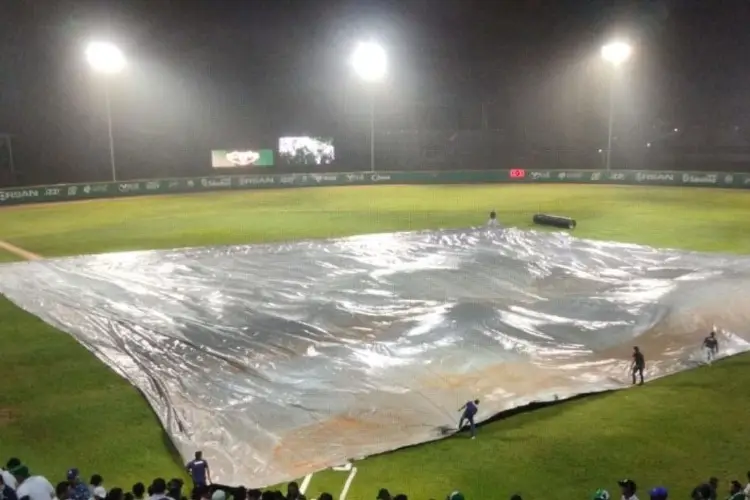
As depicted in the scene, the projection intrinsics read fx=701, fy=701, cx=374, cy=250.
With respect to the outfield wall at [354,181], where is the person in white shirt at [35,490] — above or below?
below

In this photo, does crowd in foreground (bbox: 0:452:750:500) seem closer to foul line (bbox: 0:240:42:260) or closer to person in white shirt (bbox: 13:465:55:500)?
person in white shirt (bbox: 13:465:55:500)

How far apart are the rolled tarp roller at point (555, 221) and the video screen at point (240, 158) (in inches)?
1441

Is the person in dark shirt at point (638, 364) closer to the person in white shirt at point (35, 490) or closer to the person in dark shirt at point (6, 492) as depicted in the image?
the person in white shirt at point (35, 490)

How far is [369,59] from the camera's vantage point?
6331cm

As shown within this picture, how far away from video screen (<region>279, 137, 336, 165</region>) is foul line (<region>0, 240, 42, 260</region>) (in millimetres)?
36907

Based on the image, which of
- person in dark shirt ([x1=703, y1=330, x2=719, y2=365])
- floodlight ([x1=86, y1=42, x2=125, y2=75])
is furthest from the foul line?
person in dark shirt ([x1=703, y1=330, x2=719, y2=365])

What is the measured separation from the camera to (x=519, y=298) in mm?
22453

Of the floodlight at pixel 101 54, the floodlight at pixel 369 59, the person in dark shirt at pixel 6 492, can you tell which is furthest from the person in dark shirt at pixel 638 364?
the floodlight at pixel 369 59

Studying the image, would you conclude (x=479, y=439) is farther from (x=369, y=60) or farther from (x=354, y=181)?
(x=369, y=60)

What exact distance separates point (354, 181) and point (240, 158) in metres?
11.3

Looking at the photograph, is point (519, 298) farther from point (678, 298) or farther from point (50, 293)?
point (50, 293)

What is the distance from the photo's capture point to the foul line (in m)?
31.4

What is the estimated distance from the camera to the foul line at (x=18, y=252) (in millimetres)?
31409

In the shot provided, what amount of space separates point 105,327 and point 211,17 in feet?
190
